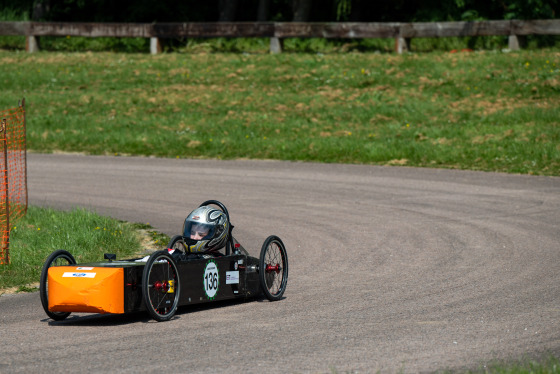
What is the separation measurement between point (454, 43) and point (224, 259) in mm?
25971

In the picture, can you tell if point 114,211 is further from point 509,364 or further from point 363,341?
point 509,364

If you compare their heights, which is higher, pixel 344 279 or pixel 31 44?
pixel 31 44

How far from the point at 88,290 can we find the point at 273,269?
2.44 m

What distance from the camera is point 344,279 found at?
10.7 m

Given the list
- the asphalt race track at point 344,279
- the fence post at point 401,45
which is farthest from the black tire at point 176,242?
the fence post at point 401,45

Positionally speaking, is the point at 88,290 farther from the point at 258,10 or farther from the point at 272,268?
the point at 258,10

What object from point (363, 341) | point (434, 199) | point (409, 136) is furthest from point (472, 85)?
point (363, 341)

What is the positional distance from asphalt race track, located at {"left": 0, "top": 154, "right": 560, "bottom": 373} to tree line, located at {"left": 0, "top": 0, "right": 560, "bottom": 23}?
18945 millimetres

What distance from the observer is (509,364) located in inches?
265

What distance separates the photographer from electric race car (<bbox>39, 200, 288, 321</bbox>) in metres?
8.26

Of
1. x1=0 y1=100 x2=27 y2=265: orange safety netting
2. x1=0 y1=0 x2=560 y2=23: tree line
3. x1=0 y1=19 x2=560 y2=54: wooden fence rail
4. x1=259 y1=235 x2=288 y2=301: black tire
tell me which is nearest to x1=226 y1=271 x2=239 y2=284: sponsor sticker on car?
x1=259 y1=235 x2=288 y2=301: black tire

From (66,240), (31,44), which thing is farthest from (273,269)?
(31,44)

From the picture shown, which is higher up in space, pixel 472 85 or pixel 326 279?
pixel 472 85

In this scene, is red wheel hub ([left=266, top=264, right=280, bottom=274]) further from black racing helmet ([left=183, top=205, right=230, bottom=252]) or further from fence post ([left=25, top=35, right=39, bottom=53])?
fence post ([left=25, top=35, right=39, bottom=53])
